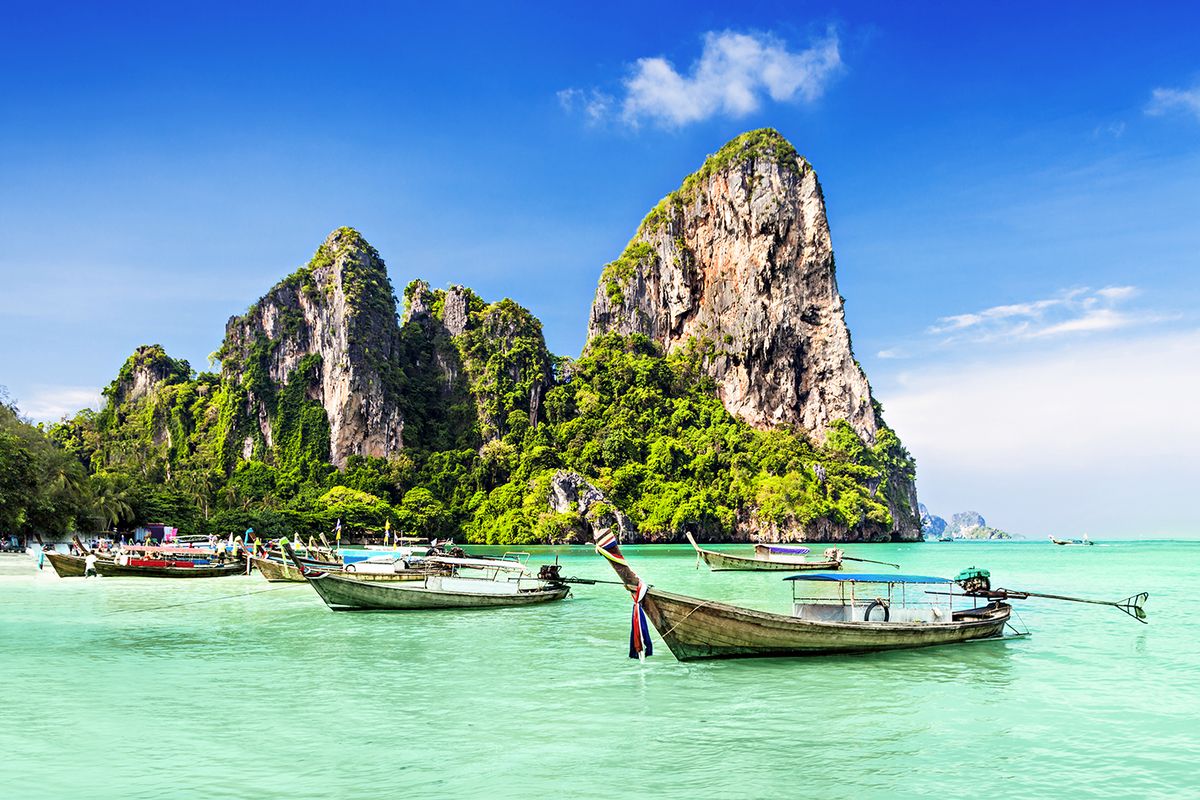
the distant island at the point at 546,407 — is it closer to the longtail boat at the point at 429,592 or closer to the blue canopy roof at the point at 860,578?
the longtail boat at the point at 429,592

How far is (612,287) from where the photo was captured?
131250 millimetres

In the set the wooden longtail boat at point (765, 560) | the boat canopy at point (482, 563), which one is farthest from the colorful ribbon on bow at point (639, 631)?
the wooden longtail boat at point (765, 560)

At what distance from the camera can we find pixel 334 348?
100000mm

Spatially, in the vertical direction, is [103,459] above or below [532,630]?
above

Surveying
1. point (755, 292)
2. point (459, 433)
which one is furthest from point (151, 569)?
point (755, 292)

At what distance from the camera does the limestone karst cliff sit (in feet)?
364

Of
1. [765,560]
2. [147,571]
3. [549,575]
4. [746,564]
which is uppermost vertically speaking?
[549,575]

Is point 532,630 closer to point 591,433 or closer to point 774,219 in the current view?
point 591,433

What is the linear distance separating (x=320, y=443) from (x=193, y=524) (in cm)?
3368

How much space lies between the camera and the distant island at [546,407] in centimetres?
9288

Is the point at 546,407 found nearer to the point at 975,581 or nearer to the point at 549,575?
the point at 549,575

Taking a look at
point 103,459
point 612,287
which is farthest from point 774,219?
point 103,459

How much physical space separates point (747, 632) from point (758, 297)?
337ft

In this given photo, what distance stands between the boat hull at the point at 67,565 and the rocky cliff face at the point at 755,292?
86118 millimetres
